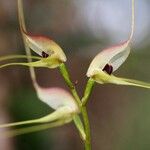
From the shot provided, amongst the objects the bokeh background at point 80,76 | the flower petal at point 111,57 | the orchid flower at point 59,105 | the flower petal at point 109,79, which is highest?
the flower petal at point 111,57

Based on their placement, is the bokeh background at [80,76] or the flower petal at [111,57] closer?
the flower petal at [111,57]

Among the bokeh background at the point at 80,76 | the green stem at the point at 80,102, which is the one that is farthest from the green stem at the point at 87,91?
the bokeh background at the point at 80,76

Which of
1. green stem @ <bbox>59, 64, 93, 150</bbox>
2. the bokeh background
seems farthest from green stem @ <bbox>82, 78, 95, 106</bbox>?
the bokeh background

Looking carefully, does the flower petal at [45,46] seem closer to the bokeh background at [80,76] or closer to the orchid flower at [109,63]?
the orchid flower at [109,63]

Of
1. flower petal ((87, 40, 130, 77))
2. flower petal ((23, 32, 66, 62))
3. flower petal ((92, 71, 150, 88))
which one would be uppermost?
flower petal ((23, 32, 66, 62))

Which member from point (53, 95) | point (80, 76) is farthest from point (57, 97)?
point (80, 76)

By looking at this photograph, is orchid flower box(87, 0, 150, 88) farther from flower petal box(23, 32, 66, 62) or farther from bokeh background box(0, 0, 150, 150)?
bokeh background box(0, 0, 150, 150)

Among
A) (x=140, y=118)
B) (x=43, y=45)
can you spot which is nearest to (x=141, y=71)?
(x=140, y=118)
